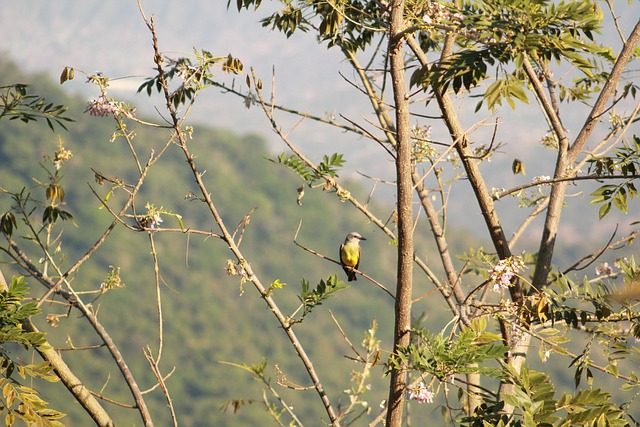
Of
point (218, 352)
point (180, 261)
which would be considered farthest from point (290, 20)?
point (180, 261)

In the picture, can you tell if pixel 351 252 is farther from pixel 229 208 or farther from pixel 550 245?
pixel 229 208

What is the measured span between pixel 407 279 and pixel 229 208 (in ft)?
220

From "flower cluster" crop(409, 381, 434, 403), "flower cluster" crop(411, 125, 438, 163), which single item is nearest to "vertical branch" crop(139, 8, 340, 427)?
"flower cluster" crop(409, 381, 434, 403)

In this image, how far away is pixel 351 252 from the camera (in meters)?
6.71

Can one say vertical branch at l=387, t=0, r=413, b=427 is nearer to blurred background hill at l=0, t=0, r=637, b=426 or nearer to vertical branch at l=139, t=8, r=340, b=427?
vertical branch at l=139, t=8, r=340, b=427

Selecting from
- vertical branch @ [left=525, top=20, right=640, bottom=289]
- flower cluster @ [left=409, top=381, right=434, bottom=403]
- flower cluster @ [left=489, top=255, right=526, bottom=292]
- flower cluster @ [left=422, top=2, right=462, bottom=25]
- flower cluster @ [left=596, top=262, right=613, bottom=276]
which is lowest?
flower cluster @ [left=409, top=381, right=434, bottom=403]

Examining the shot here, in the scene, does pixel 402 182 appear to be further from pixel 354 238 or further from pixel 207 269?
pixel 207 269

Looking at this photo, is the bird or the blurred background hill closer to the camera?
the bird

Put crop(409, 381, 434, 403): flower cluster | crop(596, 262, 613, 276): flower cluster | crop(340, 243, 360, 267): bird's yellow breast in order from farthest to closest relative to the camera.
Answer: crop(340, 243, 360, 267): bird's yellow breast
crop(596, 262, 613, 276): flower cluster
crop(409, 381, 434, 403): flower cluster

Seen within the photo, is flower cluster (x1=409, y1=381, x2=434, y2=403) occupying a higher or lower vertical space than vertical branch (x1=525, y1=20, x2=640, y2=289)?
lower

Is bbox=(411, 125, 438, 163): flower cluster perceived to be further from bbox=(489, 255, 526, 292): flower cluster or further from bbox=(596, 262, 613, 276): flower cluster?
bbox=(489, 255, 526, 292): flower cluster

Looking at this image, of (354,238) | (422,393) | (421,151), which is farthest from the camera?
(354,238)

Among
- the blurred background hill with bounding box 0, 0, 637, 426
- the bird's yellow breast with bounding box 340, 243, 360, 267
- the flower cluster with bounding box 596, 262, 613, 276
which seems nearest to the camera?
the flower cluster with bounding box 596, 262, 613, 276

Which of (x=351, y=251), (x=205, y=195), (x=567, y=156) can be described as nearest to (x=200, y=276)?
(x=351, y=251)
